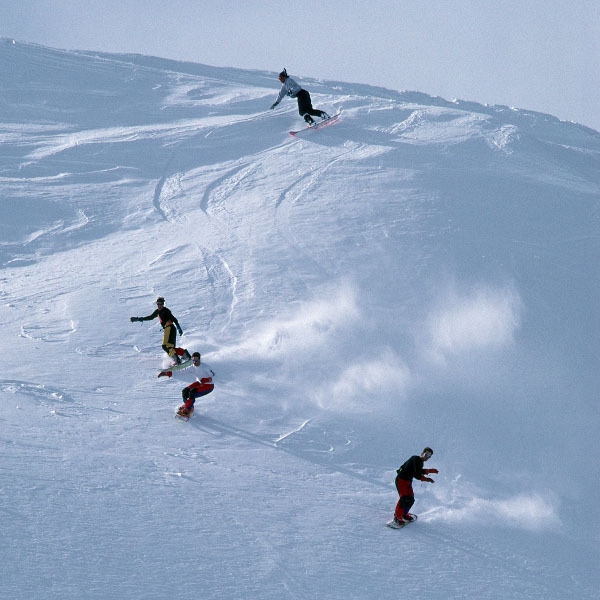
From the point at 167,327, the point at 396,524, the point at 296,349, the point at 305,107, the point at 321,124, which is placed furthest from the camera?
the point at 321,124

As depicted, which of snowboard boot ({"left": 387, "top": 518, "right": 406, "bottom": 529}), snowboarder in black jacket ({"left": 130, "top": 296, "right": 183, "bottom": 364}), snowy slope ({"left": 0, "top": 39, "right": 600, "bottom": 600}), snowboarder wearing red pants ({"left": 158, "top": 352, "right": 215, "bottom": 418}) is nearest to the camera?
snowy slope ({"left": 0, "top": 39, "right": 600, "bottom": 600})

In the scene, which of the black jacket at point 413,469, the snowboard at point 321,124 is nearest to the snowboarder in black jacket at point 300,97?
the snowboard at point 321,124

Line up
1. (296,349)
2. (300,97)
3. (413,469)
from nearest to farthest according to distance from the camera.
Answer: (413,469), (296,349), (300,97)

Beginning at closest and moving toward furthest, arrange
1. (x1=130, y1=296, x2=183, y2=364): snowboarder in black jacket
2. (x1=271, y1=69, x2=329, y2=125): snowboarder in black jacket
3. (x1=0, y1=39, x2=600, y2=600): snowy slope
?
(x1=0, y1=39, x2=600, y2=600): snowy slope < (x1=130, y1=296, x2=183, y2=364): snowboarder in black jacket < (x1=271, y1=69, x2=329, y2=125): snowboarder in black jacket

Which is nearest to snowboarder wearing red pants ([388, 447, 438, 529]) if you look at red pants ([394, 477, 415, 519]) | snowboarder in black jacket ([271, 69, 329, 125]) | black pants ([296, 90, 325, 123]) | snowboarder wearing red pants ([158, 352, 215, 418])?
red pants ([394, 477, 415, 519])

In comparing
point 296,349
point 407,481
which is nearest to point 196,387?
point 296,349

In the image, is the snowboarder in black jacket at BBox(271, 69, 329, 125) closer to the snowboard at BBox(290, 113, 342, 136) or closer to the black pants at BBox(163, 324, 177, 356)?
the snowboard at BBox(290, 113, 342, 136)

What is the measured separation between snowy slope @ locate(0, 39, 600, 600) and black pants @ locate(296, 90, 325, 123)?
0.72 metres

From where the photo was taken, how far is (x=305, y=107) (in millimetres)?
22406

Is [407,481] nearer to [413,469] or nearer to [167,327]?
[413,469]

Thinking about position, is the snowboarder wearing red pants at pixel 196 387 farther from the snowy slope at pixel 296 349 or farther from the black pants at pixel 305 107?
the black pants at pixel 305 107

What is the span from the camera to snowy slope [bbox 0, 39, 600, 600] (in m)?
9.59

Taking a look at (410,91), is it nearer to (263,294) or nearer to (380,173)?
(380,173)

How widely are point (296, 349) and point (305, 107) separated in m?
10.2
